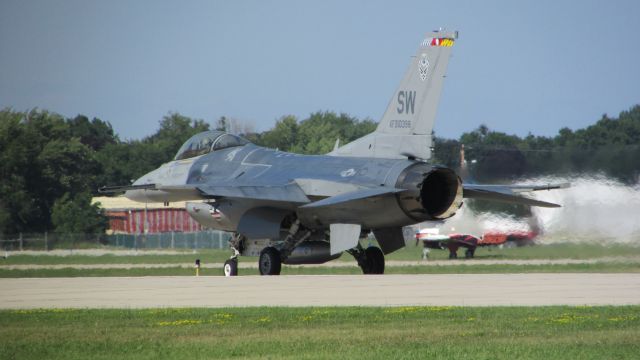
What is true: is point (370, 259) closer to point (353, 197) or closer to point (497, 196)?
point (497, 196)

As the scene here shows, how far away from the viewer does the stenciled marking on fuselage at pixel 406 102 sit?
25.3m

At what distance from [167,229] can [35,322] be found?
185 ft

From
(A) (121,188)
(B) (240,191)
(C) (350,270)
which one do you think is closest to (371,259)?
(B) (240,191)

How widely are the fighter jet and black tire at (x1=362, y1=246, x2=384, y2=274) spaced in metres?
0.02

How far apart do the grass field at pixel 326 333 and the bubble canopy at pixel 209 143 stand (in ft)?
44.4

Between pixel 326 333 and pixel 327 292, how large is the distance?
5868mm

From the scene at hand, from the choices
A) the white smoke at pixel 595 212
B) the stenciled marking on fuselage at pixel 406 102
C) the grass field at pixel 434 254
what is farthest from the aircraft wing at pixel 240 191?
the grass field at pixel 434 254

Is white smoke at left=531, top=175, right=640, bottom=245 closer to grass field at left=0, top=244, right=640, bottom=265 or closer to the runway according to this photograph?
grass field at left=0, top=244, right=640, bottom=265

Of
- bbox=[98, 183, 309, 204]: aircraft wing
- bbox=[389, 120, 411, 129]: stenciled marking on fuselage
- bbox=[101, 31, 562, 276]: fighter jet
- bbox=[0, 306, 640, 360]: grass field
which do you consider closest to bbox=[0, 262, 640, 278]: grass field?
bbox=[101, 31, 562, 276]: fighter jet

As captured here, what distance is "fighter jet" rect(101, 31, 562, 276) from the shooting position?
2455cm

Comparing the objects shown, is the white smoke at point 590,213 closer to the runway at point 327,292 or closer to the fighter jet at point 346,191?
the fighter jet at point 346,191

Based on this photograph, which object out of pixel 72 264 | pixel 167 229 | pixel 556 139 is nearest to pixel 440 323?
pixel 72 264

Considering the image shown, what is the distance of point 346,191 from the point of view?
2511 centimetres

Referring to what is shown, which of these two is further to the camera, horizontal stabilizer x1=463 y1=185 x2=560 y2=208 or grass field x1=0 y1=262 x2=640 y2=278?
grass field x1=0 y1=262 x2=640 y2=278
